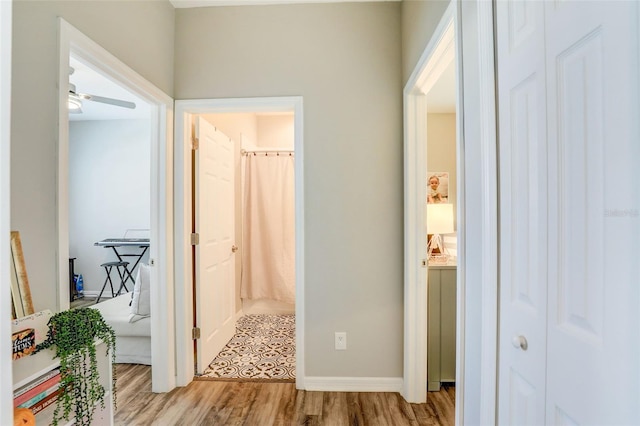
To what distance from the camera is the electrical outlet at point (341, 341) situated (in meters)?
2.20

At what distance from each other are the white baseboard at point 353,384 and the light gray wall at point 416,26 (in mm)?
2145

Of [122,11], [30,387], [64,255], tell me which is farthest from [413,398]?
[122,11]

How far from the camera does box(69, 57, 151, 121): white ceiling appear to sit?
10.1 ft

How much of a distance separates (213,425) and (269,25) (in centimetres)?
271

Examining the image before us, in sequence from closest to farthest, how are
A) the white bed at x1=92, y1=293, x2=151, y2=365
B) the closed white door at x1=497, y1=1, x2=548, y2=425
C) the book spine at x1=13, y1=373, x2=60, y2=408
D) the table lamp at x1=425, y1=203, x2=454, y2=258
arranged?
the closed white door at x1=497, y1=1, x2=548, y2=425, the book spine at x1=13, y1=373, x2=60, y2=408, the white bed at x1=92, y1=293, x2=151, y2=365, the table lamp at x1=425, y1=203, x2=454, y2=258

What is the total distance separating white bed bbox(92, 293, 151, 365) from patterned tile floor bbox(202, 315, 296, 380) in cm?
61

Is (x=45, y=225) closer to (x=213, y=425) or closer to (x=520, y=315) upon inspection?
(x=213, y=425)

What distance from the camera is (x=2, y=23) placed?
58 cm

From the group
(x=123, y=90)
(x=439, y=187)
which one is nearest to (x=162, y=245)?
(x=123, y=90)

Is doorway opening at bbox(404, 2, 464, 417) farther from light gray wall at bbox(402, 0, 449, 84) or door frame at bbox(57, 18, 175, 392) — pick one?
door frame at bbox(57, 18, 175, 392)

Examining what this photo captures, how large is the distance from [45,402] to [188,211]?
1398 mm

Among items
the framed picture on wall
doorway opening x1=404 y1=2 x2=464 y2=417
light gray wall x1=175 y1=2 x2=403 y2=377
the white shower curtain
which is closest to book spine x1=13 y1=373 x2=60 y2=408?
light gray wall x1=175 y1=2 x2=403 y2=377

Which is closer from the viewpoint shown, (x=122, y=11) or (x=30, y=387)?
(x=30, y=387)

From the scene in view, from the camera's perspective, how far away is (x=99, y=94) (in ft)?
12.2
